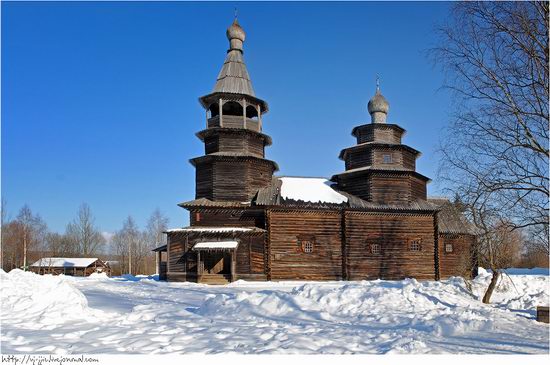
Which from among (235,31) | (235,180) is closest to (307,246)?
(235,180)

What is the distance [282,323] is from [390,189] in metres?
20.3

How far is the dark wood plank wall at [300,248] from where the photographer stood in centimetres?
2480

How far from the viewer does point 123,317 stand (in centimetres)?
959

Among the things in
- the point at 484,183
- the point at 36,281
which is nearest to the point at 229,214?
the point at 36,281

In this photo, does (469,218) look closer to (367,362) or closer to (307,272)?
(367,362)

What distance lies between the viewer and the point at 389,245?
26.3 m

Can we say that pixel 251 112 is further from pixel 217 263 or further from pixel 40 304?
pixel 40 304

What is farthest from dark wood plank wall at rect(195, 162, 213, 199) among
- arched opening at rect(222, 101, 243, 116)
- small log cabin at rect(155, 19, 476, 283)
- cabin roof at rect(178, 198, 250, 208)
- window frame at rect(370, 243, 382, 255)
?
window frame at rect(370, 243, 382, 255)

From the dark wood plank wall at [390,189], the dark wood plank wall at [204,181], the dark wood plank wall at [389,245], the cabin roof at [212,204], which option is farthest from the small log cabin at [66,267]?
the dark wood plank wall at [390,189]

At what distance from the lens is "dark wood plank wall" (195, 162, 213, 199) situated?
2668cm

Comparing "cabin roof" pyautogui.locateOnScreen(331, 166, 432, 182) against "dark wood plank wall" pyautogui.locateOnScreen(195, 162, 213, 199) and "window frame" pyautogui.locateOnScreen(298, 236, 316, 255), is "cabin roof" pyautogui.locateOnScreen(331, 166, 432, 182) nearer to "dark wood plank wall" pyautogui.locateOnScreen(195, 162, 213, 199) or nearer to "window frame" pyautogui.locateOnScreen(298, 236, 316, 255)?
"window frame" pyautogui.locateOnScreen(298, 236, 316, 255)

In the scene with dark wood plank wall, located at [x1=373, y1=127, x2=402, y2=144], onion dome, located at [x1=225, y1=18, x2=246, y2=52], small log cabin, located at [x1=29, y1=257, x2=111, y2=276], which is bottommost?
small log cabin, located at [x1=29, y1=257, x2=111, y2=276]

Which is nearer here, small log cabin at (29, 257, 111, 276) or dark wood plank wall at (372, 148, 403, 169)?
dark wood plank wall at (372, 148, 403, 169)

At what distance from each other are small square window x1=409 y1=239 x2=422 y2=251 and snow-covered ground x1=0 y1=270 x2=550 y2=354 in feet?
44.2
